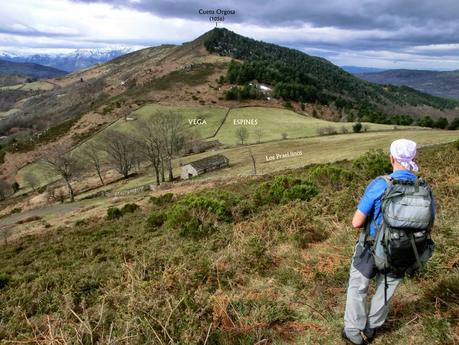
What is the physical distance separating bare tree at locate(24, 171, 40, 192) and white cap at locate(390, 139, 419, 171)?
8743 centimetres

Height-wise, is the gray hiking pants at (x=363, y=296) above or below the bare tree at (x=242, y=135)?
above

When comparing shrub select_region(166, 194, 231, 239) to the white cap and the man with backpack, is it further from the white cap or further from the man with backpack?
the white cap

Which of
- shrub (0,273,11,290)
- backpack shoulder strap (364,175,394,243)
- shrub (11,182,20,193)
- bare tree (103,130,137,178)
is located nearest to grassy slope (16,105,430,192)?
shrub (11,182,20,193)

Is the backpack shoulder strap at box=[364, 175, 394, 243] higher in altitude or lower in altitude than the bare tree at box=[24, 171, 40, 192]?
higher

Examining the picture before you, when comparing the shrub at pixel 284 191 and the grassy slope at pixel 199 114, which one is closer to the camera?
the shrub at pixel 284 191

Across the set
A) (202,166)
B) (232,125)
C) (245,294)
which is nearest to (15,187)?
(202,166)

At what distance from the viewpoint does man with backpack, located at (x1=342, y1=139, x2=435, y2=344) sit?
163 inches

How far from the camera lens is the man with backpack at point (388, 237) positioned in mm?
4129

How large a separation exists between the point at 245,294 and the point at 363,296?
8.79 ft

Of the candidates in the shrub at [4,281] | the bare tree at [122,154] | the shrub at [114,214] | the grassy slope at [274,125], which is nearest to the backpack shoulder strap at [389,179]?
the shrub at [4,281]

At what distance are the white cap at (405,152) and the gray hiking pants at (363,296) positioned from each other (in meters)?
1.13

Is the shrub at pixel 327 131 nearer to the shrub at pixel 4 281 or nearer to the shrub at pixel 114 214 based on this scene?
the shrub at pixel 114 214

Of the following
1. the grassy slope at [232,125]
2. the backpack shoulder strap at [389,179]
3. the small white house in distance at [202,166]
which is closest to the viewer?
the backpack shoulder strap at [389,179]

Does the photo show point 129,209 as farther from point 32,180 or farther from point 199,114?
point 199,114
